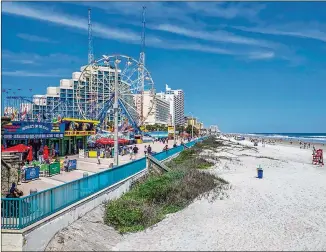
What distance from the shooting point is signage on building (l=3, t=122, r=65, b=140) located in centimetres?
2340

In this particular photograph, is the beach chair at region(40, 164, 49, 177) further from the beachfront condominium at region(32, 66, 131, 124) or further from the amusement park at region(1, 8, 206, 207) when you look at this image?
the beachfront condominium at region(32, 66, 131, 124)

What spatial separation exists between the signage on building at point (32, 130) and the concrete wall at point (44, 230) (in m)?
12.1

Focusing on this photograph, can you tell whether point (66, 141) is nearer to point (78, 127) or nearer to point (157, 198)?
point (78, 127)

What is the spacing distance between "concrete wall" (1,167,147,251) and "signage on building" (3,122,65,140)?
12.1 metres

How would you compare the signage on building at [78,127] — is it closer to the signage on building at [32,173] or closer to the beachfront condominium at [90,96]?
the beachfront condominium at [90,96]

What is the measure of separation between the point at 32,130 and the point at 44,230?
57.9 feet

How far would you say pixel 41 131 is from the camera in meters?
26.8

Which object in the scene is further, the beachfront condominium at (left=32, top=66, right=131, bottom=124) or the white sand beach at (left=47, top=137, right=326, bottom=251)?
the beachfront condominium at (left=32, top=66, right=131, bottom=124)

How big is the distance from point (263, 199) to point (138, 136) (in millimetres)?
43580

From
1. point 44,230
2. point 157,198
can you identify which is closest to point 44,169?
point 157,198

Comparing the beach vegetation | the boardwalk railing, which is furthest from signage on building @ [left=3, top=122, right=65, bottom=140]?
the boardwalk railing

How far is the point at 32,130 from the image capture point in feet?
83.7

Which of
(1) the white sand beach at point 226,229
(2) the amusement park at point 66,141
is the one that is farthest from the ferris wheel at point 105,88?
(1) the white sand beach at point 226,229

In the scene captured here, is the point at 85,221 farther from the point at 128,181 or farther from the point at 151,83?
the point at 151,83
